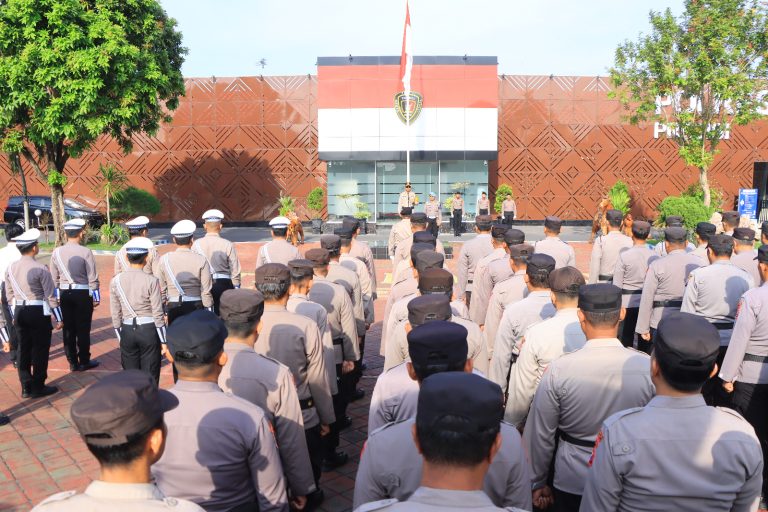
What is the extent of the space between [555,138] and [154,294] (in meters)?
22.4

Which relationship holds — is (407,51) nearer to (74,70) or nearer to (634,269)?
(74,70)

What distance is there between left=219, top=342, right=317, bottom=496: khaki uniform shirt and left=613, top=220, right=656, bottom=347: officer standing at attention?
15.2 ft

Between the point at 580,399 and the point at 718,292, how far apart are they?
284 cm

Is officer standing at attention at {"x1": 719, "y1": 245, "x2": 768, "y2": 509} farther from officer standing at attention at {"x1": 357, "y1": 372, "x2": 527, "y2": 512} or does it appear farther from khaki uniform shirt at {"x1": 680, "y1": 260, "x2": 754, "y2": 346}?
officer standing at attention at {"x1": 357, "y1": 372, "x2": 527, "y2": 512}

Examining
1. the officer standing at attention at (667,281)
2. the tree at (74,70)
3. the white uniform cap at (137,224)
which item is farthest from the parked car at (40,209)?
the officer standing at attention at (667,281)

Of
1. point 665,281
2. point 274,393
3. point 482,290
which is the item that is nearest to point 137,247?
point 274,393

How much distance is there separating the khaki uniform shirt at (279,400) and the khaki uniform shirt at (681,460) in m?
1.50

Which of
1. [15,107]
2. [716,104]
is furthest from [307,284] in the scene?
[716,104]

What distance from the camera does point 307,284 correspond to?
4.73 metres

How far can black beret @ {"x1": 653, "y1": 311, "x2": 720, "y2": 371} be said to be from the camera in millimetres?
2266

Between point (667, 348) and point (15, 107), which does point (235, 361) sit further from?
point (15, 107)

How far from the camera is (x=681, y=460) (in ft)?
7.45

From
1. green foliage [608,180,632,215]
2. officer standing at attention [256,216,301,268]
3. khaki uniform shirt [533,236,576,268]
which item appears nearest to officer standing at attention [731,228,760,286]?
khaki uniform shirt [533,236,576,268]

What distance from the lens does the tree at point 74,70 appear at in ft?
50.4
